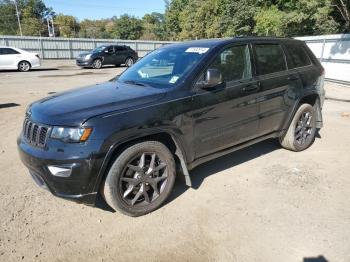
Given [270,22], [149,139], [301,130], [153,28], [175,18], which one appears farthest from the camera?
[153,28]

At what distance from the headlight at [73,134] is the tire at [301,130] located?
3.44 metres

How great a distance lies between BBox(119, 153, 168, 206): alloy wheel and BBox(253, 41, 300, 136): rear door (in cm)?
174

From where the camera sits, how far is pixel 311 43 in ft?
57.0

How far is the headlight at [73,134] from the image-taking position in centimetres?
317

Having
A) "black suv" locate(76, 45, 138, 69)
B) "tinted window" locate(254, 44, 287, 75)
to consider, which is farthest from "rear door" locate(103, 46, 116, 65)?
"tinted window" locate(254, 44, 287, 75)

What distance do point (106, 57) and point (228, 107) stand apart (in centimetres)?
1990

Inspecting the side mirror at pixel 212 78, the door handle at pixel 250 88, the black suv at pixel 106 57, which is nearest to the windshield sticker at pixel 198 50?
the side mirror at pixel 212 78

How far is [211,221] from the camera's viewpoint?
3.61 meters

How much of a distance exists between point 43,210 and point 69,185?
0.79 m

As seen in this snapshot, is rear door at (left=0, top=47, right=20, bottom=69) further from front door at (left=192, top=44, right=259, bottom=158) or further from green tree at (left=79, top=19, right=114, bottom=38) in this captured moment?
green tree at (left=79, top=19, right=114, bottom=38)

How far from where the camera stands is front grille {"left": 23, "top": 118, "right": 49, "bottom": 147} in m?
3.33

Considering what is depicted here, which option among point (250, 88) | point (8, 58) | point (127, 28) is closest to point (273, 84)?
point (250, 88)

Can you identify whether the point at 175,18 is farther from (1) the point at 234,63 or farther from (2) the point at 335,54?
(1) the point at 234,63

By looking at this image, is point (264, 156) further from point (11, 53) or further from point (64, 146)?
point (11, 53)
